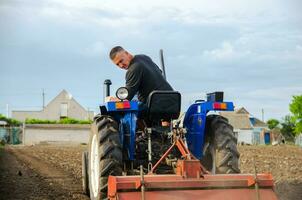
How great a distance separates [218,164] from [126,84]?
1457 mm

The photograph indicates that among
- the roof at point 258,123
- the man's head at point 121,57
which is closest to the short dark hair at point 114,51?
the man's head at point 121,57

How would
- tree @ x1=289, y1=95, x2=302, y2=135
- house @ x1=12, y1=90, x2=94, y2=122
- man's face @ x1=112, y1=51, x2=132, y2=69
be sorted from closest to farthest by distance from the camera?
1. man's face @ x1=112, y1=51, x2=132, y2=69
2. tree @ x1=289, y1=95, x2=302, y2=135
3. house @ x1=12, y1=90, x2=94, y2=122

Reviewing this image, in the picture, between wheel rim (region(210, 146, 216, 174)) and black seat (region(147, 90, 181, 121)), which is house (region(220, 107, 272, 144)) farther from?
black seat (region(147, 90, 181, 121))

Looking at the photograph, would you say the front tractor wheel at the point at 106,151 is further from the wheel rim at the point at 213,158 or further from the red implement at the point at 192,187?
the wheel rim at the point at 213,158

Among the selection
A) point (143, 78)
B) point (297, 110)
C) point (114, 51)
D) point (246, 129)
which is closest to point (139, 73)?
point (143, 78)

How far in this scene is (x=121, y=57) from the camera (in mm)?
6633

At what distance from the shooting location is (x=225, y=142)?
20.6ft

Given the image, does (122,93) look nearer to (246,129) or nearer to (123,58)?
(123,58)

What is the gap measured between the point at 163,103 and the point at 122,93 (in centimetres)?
52

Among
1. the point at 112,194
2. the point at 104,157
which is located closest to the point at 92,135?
the point at 104,157

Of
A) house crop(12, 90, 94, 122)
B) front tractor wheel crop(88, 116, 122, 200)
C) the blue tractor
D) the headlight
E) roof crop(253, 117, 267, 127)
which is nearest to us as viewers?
front tractor wheel crop(88, 116, 122, 200)

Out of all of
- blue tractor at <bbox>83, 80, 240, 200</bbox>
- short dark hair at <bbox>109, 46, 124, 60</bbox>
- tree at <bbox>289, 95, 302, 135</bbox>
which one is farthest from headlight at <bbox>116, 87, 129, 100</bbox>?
tree at <bbox>289, 95, 302, 135</bbox>

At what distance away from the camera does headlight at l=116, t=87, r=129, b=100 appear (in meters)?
6.06

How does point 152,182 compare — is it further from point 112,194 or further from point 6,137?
point 6,137
